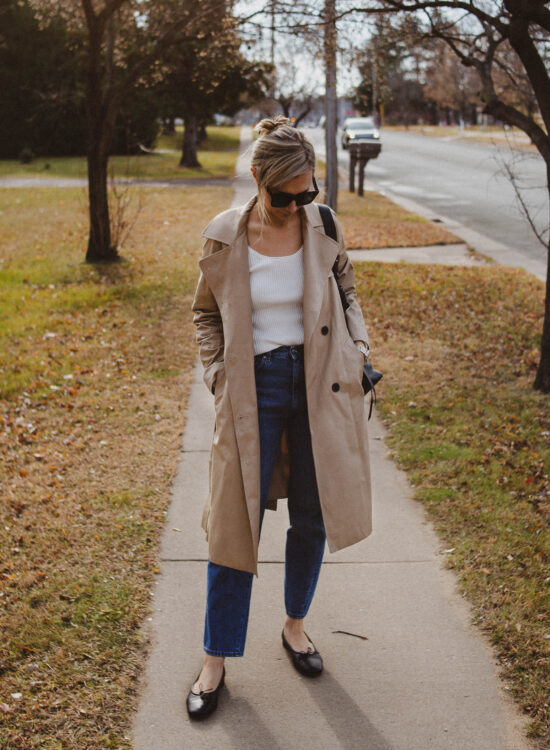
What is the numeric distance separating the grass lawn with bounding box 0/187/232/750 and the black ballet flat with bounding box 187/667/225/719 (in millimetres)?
231

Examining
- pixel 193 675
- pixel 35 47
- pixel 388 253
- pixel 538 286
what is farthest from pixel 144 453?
pixel 35 47

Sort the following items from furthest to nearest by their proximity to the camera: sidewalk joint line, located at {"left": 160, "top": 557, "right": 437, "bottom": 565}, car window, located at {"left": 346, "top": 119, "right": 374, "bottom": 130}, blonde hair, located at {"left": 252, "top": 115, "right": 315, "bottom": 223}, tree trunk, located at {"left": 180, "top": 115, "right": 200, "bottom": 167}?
1. car window, located at {"left": 346, "top": 119, "right": 374, "bottom": 130}
2. tree trunk, located at {"left": 180, "top": 115, "right": 200, "bottom": 167}
3. sidewalk joint line, located at {"left": 160, "top": 557, "right": 437, "bottom": 565}
4. blonde hair, located at {"left": 252, "top": 115, "right": 315, "bottom": 223}

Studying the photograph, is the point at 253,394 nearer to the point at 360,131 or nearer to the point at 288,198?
the point at 288,198

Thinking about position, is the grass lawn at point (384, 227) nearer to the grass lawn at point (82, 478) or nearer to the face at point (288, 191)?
the grass lawn at point (82, 478)

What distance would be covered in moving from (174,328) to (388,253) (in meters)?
4.99

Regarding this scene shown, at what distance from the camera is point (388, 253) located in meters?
11.9

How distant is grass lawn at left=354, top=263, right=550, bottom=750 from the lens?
3277 millimetres

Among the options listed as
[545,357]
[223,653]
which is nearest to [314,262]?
[223,653]

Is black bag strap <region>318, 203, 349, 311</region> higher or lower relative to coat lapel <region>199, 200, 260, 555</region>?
higher

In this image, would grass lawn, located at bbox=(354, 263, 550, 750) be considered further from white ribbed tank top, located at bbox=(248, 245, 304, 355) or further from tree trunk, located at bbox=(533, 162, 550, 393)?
white ribbed tank top, located at bbox=(248, 245, 304, 355)

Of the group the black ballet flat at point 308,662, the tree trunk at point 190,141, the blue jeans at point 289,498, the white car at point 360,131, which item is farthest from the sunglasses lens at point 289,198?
the white car at point 360,131

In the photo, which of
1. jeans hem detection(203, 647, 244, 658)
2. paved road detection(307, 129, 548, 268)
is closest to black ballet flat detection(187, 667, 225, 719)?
jeans hem detection(203, 647, 244, 658)

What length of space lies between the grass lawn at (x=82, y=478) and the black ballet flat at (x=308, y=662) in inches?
23.8

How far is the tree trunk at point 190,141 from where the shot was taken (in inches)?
1121
